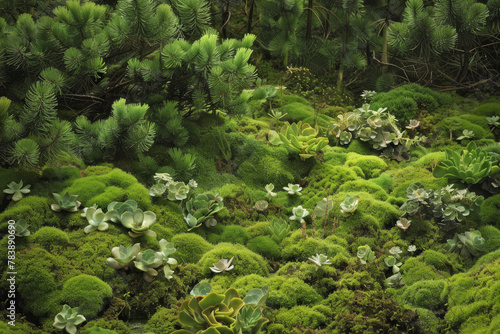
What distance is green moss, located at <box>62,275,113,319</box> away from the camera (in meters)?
3.24

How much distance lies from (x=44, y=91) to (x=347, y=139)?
142 inches

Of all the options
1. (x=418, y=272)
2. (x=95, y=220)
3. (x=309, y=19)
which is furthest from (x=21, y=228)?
(x=309, y=19)

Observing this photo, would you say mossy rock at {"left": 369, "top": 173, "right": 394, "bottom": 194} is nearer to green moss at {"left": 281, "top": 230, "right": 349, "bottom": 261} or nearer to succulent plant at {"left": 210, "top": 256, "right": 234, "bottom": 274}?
green moss at {"left": 281, "top": 230, "right": 349, "bottom": 261}

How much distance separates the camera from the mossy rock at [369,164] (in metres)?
5.31

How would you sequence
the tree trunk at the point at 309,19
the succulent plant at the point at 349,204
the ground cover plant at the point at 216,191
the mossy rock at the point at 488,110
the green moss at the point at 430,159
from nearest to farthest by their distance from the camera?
the ground cover plant at the point at 216,191 < the succulent plant at the point at 349,204 < the green moss at the point at 430,159 < the mossy rock at the point at 488,110 < the tree trunk at the point at 309,19

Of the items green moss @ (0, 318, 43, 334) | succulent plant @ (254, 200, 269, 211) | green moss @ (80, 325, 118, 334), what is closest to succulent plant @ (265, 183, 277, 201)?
succulent plant @ (254, 200, 269, 211)

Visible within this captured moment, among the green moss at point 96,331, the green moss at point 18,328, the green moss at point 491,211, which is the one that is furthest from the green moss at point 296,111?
the green moss at point 18,328

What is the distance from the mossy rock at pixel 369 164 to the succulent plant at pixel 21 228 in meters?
3.43

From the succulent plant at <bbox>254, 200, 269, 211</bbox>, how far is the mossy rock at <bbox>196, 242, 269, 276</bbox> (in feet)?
2.37

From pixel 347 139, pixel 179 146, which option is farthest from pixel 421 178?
pixel 179 146

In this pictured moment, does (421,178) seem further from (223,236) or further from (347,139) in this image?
(223,236)

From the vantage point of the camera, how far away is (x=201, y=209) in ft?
14.0

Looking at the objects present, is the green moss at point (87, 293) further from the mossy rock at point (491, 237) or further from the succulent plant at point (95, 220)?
the mossy rock at point (491, 237)

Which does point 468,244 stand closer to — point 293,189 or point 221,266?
point 293,189
